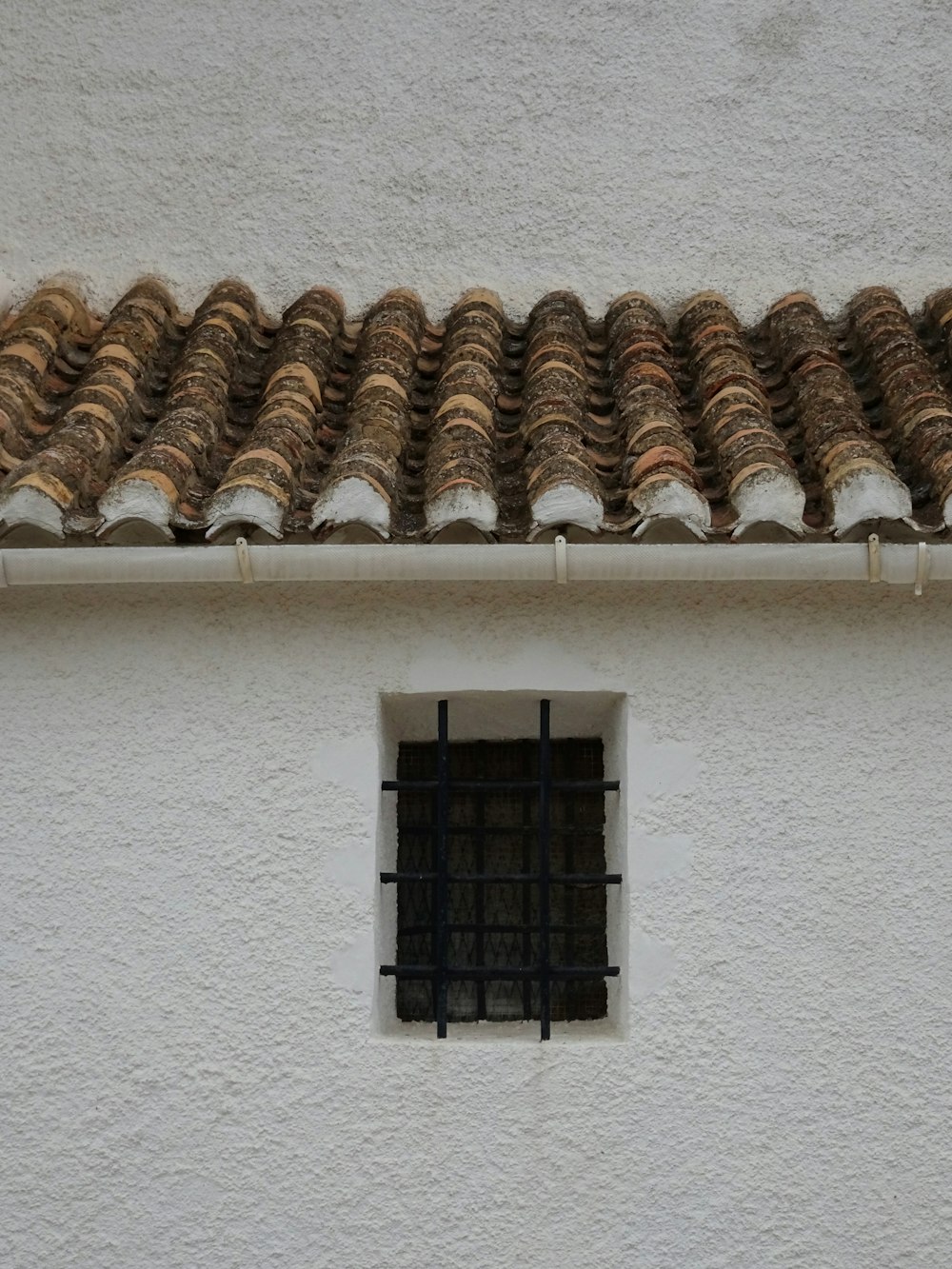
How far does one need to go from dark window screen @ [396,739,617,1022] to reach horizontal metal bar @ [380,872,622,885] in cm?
20

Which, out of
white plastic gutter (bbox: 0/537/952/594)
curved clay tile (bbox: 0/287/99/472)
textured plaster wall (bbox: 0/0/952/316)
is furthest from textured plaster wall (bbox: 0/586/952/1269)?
textured plaster wall (bbox: 0/0/952/316)

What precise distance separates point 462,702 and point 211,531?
97cm

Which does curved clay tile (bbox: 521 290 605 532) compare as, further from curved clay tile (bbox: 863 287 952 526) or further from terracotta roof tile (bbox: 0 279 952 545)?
curved clay tile (bbox: 863 287 952 526)

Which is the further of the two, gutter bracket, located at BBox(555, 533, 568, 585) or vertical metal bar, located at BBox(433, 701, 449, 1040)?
vertical metal bar, located at BBox(433, 701, 449, 1040)

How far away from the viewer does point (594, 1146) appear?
4.01 m

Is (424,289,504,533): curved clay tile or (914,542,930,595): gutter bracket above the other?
(424,289,504,533): curved clay tile

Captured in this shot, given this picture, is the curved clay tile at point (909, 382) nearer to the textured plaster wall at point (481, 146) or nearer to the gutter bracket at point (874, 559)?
the gutter bracket at point (874, 559)

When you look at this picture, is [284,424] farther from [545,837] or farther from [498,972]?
[498,972]

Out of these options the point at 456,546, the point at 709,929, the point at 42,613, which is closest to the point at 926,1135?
the point at 709,929

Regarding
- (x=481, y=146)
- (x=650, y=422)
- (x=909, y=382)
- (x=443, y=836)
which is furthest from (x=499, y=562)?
(x=481, y=146)

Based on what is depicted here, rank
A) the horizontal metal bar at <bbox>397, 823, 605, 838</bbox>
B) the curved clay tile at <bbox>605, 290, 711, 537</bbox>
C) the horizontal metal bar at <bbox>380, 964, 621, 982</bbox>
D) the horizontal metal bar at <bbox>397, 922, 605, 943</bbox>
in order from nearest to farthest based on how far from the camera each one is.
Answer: the curved clay tile at <bbox>605, 290, 711, 537</bbox>, the horizontal metal bar at <bbox>380, 964, 621, 982</bbox>, the horizontal metal bar at <bbox>397, 922, 605, 943</bbox>, the horizontal metal bar at <bbox>397, 823, 605, 838</bbox>

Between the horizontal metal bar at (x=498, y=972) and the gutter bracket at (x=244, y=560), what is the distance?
1222mm

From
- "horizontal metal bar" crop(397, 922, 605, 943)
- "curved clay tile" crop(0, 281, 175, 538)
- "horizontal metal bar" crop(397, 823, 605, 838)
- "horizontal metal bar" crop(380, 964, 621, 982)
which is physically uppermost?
"curved clay tile" crop(0, 281, 175, 538)

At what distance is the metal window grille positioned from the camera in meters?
4.50
